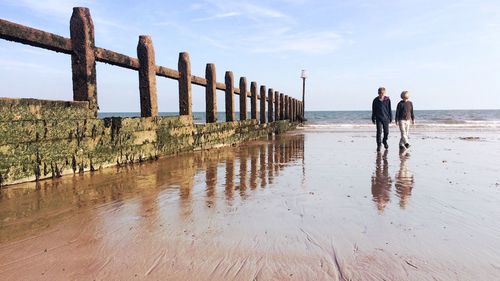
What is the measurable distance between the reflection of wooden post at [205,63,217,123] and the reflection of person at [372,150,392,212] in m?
5.19

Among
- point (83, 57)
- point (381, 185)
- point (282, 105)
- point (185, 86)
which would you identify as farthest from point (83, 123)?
point (282, 105)

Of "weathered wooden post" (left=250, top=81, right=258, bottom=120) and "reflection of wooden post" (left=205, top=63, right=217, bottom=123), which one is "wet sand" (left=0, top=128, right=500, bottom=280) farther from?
"weathered wooden post" (left=250, top=81, right=258, bottom=120)

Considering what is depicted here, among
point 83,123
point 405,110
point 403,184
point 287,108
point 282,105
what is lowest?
point 403,184

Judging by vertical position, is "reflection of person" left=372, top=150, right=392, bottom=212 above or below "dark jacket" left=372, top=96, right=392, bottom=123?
below

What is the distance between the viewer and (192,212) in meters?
3.32

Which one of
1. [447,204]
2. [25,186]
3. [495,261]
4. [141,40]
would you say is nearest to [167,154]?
[141,40]

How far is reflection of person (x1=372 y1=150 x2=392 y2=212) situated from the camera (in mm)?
3747

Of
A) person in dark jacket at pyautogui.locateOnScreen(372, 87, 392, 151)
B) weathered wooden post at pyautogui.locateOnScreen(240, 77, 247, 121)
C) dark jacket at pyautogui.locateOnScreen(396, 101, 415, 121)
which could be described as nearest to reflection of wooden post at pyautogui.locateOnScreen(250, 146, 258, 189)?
person in dark jacket at pyautogui.locateOnScreen(372, 87, 392, 151)

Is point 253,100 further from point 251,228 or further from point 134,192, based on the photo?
point 251,228

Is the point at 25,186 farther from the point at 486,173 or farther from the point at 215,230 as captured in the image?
the point at 486,173

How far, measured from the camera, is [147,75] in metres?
7.03

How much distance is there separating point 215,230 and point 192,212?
58cm

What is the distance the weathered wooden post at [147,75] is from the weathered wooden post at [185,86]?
142cm

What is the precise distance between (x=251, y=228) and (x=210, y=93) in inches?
310
